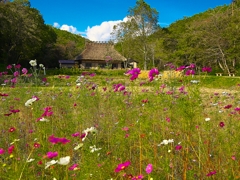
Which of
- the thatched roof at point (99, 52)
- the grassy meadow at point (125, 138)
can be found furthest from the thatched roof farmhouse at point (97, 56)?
the grassy meadow at point (125, 138)

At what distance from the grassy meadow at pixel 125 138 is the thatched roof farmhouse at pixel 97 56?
104 feet

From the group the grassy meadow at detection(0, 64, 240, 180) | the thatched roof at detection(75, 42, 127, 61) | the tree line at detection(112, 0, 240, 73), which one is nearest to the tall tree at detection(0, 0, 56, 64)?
the thatched roof at detection(75, 42, 127, 61)

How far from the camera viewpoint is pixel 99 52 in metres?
37.5

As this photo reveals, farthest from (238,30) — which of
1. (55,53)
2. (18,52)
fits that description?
(55,53)

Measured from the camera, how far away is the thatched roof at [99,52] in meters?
36.0

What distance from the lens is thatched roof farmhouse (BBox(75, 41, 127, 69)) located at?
3597 centimetres

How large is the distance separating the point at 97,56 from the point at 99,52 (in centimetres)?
97

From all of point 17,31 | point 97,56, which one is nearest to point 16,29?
point 17,31

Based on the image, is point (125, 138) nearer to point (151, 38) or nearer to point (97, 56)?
point (151, 38)

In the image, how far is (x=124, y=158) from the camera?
7.06ft

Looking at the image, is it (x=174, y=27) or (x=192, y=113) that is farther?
(x=174, y=27)

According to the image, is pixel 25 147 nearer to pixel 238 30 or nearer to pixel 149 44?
pixel 238 30

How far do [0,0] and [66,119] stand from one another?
79.7 ft

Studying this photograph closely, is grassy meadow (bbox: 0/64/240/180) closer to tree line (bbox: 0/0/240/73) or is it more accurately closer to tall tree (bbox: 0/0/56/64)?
tree line (bbox: 0/0/240/73)
